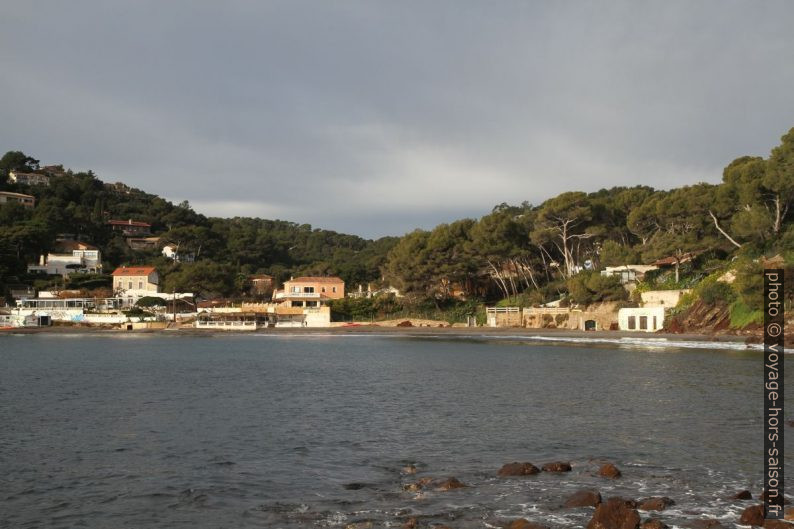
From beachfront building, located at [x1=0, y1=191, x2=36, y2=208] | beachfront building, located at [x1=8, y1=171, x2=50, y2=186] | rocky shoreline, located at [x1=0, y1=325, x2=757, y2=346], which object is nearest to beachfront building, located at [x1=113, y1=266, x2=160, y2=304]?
rocky shoreline, located at [x1=0, y1=325, x2=757, y2=346]

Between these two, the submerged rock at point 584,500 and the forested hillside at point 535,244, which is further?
the forested hillside at point 535,244

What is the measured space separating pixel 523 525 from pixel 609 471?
12.2 ft

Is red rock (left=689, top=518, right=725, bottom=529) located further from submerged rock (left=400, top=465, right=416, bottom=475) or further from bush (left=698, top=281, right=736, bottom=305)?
bush (left=698, top=281, right=736, bottom=305)

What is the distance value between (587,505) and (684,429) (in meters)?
7.74

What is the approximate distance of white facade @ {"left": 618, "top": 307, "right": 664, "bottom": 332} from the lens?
57287 millimetres

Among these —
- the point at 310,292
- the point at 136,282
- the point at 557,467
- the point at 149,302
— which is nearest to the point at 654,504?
the point at 557,467

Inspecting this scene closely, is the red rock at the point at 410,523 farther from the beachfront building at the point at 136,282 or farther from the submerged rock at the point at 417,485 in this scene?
the beachfront building at the point at 136,282

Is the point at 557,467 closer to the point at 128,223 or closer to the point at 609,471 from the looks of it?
the point at 609,471

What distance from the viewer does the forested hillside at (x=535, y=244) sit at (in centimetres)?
5578

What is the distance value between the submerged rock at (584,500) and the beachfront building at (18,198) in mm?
123475

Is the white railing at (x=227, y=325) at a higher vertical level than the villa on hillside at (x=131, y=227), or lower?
lower

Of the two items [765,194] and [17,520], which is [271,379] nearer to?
[17,520]

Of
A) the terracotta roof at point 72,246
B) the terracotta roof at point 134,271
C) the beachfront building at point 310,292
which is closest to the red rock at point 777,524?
the beachfront building at point 310,292

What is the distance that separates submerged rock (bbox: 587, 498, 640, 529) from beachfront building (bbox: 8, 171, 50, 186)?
147285 millimetres
